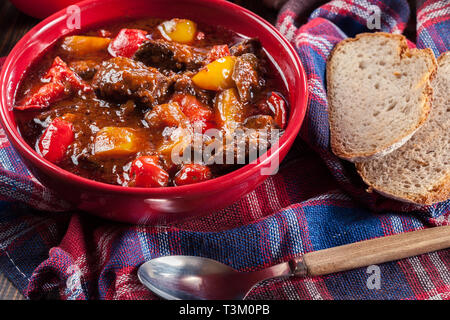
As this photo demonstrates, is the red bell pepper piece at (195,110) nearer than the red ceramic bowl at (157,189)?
No

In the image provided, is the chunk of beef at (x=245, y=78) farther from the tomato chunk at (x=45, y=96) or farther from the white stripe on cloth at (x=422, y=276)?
the white stripe on cloth at (x=422, y=276)

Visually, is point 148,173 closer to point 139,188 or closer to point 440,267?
point 139,188

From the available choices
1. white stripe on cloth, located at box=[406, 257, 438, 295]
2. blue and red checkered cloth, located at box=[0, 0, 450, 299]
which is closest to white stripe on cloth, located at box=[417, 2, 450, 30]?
blue and red checkered cloth, located at box=[0, 0, 450, 299]

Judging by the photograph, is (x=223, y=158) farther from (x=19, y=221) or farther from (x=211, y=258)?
(x=19, y=221)

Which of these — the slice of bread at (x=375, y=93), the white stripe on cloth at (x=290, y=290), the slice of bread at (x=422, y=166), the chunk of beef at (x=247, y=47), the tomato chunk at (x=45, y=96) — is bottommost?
the white stripe on cloth at (x=290, y=290)

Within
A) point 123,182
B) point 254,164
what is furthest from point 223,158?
point 123,182

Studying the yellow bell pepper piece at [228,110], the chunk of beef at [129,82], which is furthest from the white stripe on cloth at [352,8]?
the chunk of beef at [129,82]
